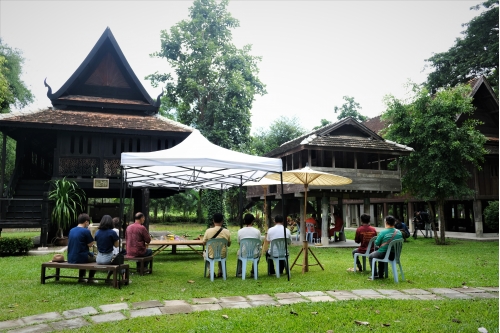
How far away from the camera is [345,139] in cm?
1838

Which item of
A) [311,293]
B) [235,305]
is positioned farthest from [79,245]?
[311,293]

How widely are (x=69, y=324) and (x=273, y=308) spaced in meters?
2.61

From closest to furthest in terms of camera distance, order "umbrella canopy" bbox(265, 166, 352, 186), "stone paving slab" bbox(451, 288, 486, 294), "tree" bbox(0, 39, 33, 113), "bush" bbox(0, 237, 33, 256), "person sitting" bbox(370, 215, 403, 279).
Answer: "stone paving slab" bbox(451, 288, 486, 294)
"person sitting" bbox(370, 215, 403, 279)
"umbrella canopy" bbox(265, 166, 352, 186)
"bush" bbox(0, 237, 33, 256)
"tree" bbox(0, 39, 33, 113)

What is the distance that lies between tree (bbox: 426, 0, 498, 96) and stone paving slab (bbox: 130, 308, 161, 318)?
2795cm

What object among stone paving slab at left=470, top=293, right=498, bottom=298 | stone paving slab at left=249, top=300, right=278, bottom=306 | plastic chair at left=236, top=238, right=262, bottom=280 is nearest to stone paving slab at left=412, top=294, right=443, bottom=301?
stone paving slab at left=470, top=293, right=498, bottom=298

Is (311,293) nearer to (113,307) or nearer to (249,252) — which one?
(249,252)

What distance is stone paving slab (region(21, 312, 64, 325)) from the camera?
5.02 m

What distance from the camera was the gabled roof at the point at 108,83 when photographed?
17875 mm

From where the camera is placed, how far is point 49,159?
20.8 metres

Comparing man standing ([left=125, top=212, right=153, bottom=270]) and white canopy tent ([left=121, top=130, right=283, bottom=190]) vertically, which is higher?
white canopy tent ([left=121, top=130, right=283, bottom=190])

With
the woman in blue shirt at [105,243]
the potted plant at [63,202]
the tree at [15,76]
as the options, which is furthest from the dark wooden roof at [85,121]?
the tree at [15,76]

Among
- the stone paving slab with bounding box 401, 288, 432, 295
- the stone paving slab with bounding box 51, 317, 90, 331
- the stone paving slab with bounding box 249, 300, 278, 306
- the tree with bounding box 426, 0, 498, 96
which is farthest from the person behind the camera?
the tree with bounding box 426, 0, 498, 96

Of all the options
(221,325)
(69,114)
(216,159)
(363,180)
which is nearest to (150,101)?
(69,114)

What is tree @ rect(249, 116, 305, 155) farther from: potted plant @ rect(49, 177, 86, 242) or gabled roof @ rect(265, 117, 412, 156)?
potted plant @ rect(49, 177, 86, 242)
